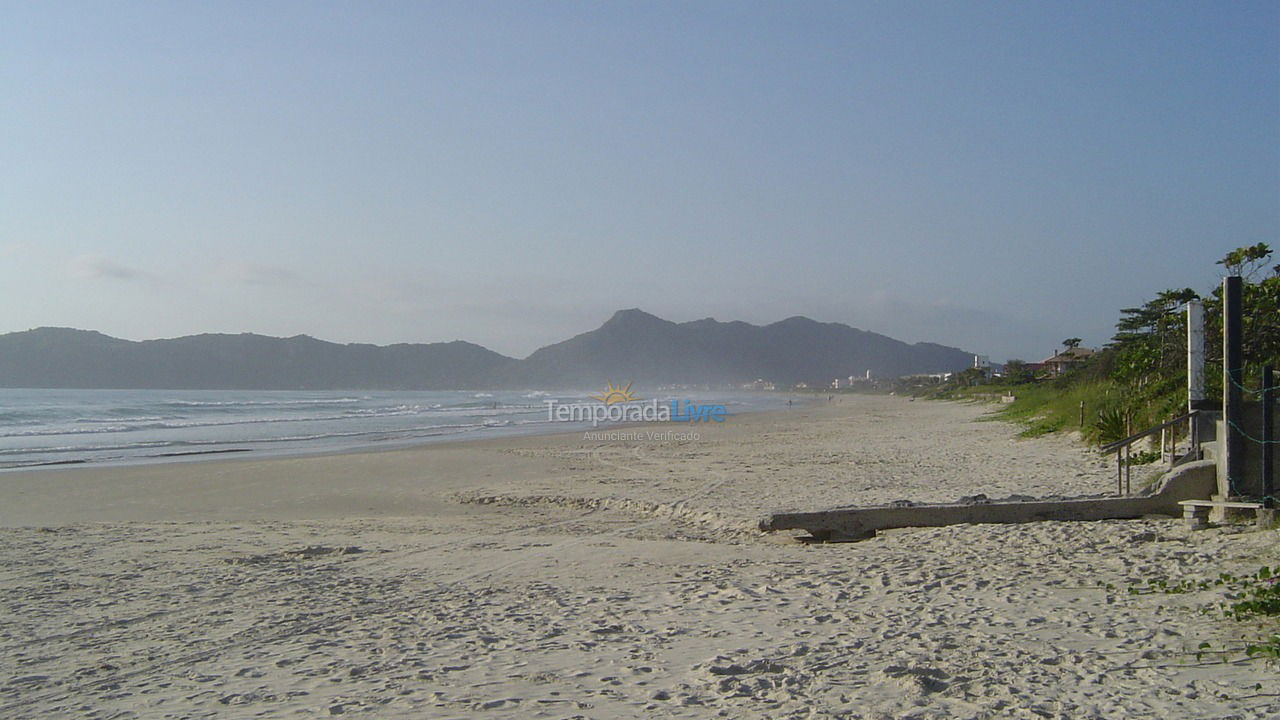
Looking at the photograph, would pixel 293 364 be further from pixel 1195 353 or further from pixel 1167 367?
pixel 1195 353

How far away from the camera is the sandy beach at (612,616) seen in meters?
4.37

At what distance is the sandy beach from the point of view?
14.3 ft

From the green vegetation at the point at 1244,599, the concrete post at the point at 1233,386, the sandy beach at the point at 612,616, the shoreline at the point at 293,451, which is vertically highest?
the concrete post at the point at 1233,386

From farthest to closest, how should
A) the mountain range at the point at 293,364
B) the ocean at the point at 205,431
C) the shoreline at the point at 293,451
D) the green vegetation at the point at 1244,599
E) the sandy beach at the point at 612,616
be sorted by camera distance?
the mountain range at the point at 293,364 < the ocean at the point at 205,431 < the shoreline at the point at 293,451 < the green vegetation at the point at 1244,599 < the sandy beach at the point at 612,616

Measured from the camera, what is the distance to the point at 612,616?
19.9 feet

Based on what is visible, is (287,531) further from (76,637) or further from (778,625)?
(778,625)

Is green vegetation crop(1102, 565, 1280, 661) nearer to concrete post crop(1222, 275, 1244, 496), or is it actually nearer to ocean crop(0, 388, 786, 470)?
concrete post crop(1222, 275, 1244, 496)

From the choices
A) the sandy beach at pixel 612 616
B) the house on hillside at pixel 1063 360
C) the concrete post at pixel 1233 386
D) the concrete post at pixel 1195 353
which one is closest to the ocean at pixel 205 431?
the sandy beach at pixel 612 616

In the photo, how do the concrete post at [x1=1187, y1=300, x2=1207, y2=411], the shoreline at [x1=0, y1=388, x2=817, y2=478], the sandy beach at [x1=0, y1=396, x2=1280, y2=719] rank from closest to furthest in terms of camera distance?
the sandy beach at [x1=0, y1=396, x2=1280, y2=719]
the concrete post at [x1=1187, y1=300, x2=1207, y2=411]
the shoreline at [x1=0, y1=388, x2=817, y2=478]

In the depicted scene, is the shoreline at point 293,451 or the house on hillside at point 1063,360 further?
the house on hillside at point 1063,360

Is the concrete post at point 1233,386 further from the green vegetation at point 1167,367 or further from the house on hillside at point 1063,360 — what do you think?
the house on hillside at point 1063,360

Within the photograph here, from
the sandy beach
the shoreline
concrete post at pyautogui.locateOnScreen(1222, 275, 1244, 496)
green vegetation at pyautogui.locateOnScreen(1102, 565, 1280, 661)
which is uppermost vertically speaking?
concrete post at pyautogui.locateOnScreen(1222, 275, 1244, 496)

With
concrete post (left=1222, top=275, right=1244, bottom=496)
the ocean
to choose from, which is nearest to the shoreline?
the ocean

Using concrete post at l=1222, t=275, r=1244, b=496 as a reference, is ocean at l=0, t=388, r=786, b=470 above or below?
below
